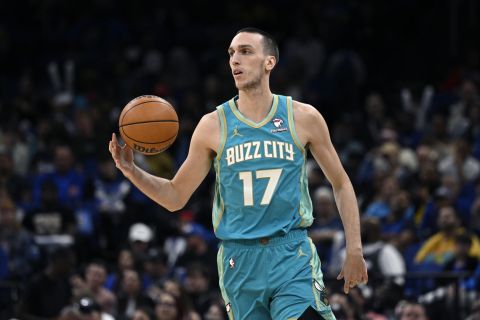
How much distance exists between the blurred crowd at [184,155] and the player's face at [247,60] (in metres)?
4.05

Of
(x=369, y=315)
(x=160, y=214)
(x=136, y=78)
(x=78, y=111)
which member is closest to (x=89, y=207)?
(x=160, y=214)

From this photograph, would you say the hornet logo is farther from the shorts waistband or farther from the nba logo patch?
the shorts waistband

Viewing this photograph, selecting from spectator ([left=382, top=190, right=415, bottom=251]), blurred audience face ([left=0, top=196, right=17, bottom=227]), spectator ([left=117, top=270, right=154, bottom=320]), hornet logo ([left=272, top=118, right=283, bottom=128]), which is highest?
hornet logo ([left=272, top=118, right=283, bottom=128])

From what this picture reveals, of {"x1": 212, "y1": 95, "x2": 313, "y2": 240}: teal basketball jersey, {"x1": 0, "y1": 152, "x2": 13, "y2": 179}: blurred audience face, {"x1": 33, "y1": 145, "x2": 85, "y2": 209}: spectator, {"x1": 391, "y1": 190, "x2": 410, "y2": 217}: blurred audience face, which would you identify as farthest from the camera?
{"x1": 0, "y1": 152, "x2": 13, "y2": 179}: blurred audience face

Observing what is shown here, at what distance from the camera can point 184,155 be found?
15992 mm

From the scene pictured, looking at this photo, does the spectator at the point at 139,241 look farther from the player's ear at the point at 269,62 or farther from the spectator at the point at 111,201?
the player's ear at the point at 269,62

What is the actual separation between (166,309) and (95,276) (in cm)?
150

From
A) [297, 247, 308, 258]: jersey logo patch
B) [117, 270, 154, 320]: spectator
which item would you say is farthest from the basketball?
[117, 270, 154, 320]: spectator

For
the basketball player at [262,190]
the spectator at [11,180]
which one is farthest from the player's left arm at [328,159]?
the spectator at [11,180]

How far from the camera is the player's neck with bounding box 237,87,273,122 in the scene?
6582 millimetres

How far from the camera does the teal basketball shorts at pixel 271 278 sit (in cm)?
625

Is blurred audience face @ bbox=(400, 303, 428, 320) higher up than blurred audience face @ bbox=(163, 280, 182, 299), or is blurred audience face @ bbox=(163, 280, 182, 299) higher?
blurred audience face @ bbox=(163, 280, 182, 299)

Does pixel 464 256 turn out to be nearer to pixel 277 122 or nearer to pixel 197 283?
pixel 197 283

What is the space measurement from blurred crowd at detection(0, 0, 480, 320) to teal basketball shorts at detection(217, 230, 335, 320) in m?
3.73
